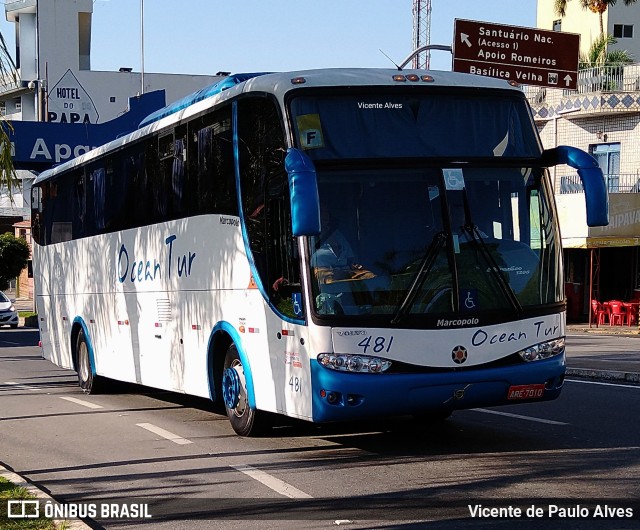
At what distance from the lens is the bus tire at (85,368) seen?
17728 mm

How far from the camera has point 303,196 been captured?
9258 millimetres

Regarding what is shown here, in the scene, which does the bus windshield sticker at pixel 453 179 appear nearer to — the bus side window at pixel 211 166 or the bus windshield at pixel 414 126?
the bus windshield at pixel 414 126

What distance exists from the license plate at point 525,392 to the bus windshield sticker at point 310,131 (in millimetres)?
2720

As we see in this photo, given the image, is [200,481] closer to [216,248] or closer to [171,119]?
[216,248]

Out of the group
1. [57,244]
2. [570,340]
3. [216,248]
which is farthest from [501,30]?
[216,248]

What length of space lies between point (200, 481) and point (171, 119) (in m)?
5.40

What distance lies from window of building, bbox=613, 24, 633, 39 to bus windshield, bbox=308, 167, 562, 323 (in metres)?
59.9

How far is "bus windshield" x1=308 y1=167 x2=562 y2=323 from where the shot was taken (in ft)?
32.1

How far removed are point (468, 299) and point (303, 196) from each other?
1778mm

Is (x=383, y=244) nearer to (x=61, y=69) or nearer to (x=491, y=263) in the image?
(x=491, y=263)

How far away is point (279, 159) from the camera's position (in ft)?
33.9

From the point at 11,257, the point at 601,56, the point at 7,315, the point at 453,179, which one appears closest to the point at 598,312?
the point at 601,56

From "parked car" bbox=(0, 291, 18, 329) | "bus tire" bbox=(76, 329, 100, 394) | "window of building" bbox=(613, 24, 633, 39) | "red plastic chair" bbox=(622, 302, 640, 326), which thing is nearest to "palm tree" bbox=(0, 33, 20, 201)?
"bus tire" bbox=(76, 329, 100, 394)

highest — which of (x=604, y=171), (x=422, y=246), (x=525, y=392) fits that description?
(x=604, y=171)
